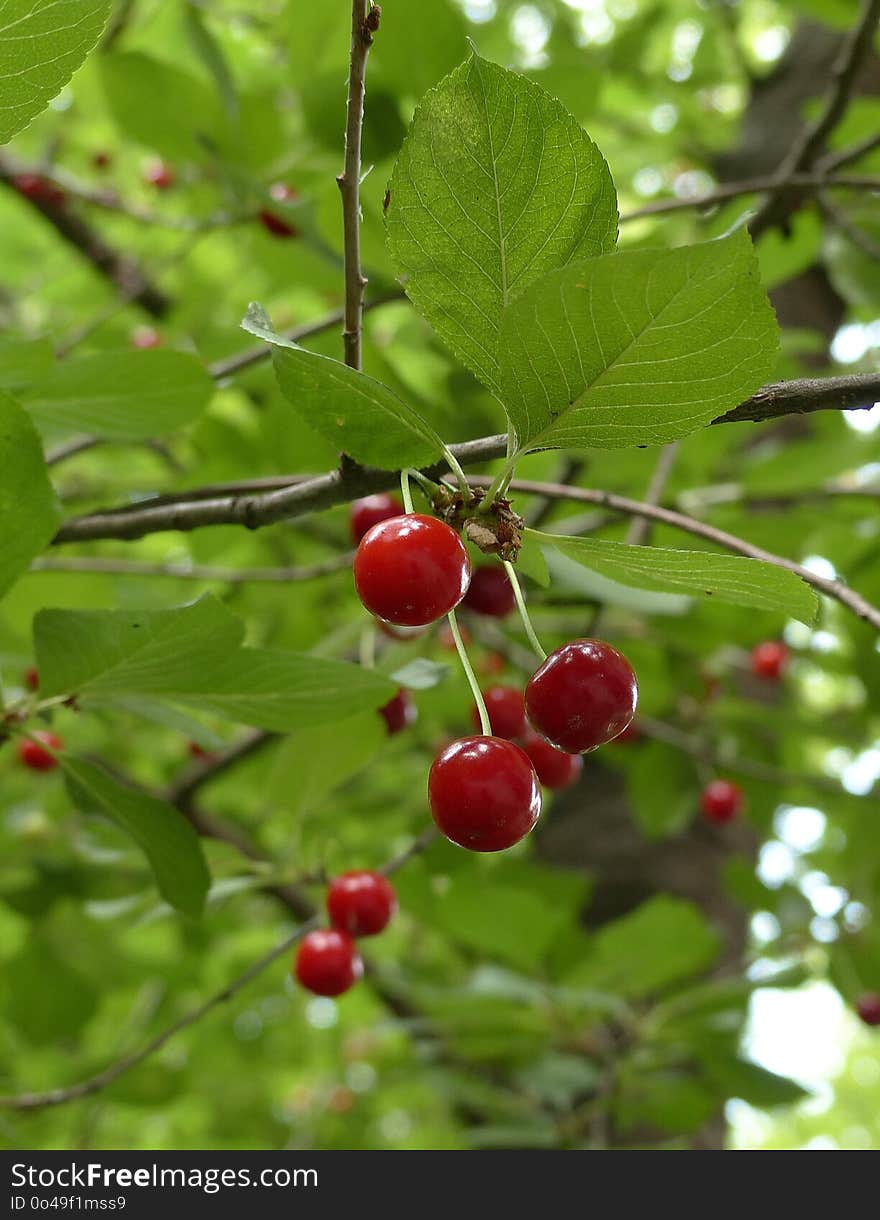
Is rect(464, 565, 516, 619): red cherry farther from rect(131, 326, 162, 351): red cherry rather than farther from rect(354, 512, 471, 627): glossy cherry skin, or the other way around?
rect(131, 326, 162, 351): red cherry

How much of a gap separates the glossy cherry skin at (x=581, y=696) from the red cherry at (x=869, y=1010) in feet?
6.69

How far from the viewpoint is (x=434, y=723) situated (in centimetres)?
314

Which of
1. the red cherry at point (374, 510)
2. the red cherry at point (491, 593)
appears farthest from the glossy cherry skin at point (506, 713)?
the red cherry at point (374, 510)

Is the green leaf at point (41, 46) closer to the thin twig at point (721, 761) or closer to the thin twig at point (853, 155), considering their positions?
the thin twig at point (853, 155)

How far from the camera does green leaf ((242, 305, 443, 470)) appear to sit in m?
0.90

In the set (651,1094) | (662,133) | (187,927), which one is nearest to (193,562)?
(187,927)

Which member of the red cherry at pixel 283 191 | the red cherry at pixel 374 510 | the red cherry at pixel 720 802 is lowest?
the red cherry at pixel 720 802

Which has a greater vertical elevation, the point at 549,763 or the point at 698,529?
the point at 698,529

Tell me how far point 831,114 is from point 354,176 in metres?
1.48

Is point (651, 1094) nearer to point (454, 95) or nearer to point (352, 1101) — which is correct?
point (352, 1101)

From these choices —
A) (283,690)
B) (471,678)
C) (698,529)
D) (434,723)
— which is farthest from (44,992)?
(698,529)

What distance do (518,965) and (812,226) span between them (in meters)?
2.00

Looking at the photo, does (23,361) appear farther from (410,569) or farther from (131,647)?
(410,569)

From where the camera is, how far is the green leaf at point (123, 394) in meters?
1.47
